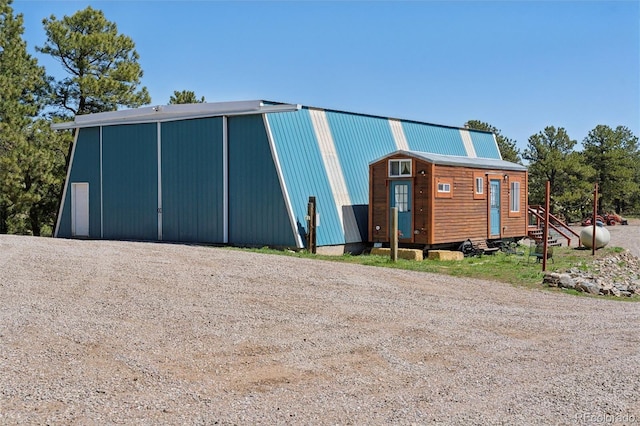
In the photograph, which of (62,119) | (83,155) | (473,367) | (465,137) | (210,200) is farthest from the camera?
(62,119)

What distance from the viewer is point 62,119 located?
30641 mm

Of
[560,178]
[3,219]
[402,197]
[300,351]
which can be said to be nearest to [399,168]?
[402,197]

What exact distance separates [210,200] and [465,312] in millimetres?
10881

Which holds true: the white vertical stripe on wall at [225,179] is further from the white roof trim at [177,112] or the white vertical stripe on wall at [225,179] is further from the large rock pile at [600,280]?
the large rock pile at [600,280]

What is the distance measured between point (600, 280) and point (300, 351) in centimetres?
821

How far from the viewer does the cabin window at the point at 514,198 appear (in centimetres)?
2184

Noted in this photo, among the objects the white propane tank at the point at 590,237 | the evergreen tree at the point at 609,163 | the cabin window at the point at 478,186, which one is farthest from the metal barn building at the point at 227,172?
the evergreen tree at the point at 609,163

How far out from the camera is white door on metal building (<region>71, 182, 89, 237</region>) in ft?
74.7

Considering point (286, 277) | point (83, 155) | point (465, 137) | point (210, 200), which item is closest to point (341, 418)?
point (286, 277)

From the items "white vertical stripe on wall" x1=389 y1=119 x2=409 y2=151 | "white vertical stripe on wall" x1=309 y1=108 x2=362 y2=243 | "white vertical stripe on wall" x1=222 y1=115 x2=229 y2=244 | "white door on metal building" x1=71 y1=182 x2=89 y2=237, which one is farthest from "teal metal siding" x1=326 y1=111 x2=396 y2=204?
"white door on metal building" x1=71 y1=182 x2=89 y2=237

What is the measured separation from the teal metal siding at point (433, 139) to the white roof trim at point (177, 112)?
20.9 feet

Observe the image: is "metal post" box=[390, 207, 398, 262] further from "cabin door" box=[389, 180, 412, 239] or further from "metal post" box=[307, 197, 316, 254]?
"metal post" box=[307, 197, 316, 254]

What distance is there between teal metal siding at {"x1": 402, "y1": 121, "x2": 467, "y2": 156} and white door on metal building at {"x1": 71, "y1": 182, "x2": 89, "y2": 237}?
10378 mm

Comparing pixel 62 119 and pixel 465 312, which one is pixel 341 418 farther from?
pixel 62 119
